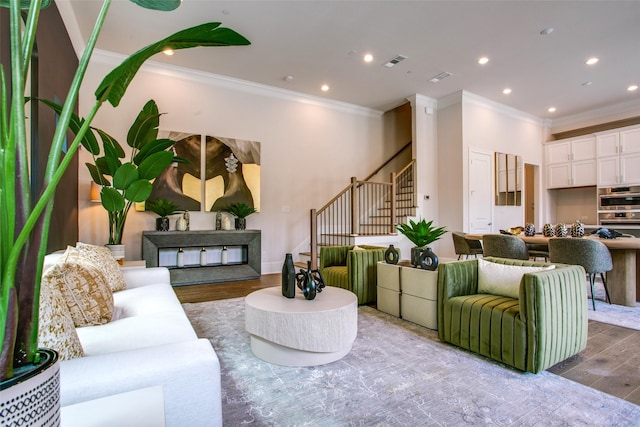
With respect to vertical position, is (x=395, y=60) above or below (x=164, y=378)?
above

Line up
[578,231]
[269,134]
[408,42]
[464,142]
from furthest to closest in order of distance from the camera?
[464,142] < [269,134] < [408,42] < [578,231]

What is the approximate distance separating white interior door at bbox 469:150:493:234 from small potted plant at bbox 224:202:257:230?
469cm

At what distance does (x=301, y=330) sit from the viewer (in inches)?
91.5

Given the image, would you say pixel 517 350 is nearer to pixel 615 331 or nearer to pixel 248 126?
pixel 615 331

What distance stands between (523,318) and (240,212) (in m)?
4.81

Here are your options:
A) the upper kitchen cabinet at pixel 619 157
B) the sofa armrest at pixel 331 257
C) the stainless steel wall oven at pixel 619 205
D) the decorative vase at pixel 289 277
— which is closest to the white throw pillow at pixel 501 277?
the decorative vase at pixel 289 277

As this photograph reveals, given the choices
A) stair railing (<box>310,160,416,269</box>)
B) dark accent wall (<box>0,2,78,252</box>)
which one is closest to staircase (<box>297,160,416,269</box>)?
stair railing (<box>310,160,416,269</box>)

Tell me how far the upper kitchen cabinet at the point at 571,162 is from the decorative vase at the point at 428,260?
7062mm

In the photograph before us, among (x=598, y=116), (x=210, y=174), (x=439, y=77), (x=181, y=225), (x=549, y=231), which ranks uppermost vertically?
(x=439, y=77)

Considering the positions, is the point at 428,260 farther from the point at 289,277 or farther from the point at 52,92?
the point at 52,92

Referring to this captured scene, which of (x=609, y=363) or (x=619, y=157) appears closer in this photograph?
(x=609, y=363)

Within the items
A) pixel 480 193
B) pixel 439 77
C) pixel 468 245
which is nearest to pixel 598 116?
pixel 480 193

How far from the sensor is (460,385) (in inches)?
83.4

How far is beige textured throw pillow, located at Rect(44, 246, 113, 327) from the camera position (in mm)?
1818
